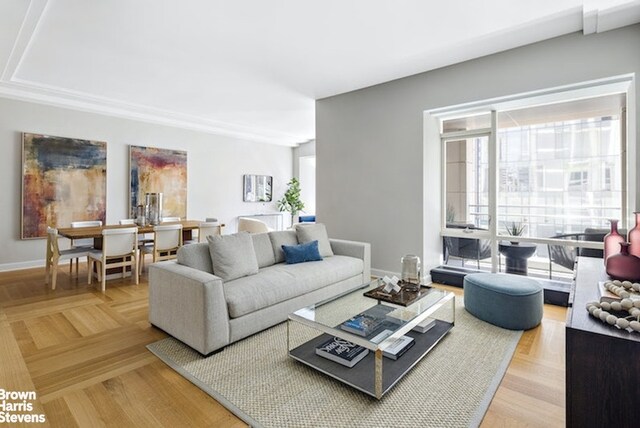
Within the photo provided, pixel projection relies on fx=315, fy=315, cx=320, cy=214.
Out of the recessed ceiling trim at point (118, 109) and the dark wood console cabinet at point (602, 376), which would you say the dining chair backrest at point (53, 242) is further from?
the dark wood console cabinet at point (602, 376)

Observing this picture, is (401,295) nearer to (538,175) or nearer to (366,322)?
(366,322)

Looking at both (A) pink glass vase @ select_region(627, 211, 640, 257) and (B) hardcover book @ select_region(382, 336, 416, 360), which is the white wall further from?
(A) pink glass vase @ select_region(627, 211, 640, 257)

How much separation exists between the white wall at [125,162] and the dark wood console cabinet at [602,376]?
21.5 ft

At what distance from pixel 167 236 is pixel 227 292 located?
255 centimetres

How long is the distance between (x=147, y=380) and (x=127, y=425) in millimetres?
427

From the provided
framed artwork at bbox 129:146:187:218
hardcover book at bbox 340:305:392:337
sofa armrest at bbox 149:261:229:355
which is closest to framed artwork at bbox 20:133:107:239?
framed artwork at bbox 129:146:187:218

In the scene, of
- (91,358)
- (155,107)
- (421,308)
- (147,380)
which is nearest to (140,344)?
(91,358)

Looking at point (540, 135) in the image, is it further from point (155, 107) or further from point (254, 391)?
point (155, 107)

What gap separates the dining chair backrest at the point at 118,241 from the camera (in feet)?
12.9

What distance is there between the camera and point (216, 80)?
4469 mm

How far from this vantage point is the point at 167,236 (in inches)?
180

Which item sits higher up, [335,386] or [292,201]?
[292,201]

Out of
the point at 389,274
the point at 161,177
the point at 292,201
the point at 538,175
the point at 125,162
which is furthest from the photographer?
the point at 292,201

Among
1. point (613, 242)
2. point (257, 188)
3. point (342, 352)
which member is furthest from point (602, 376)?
point (257, 188)
